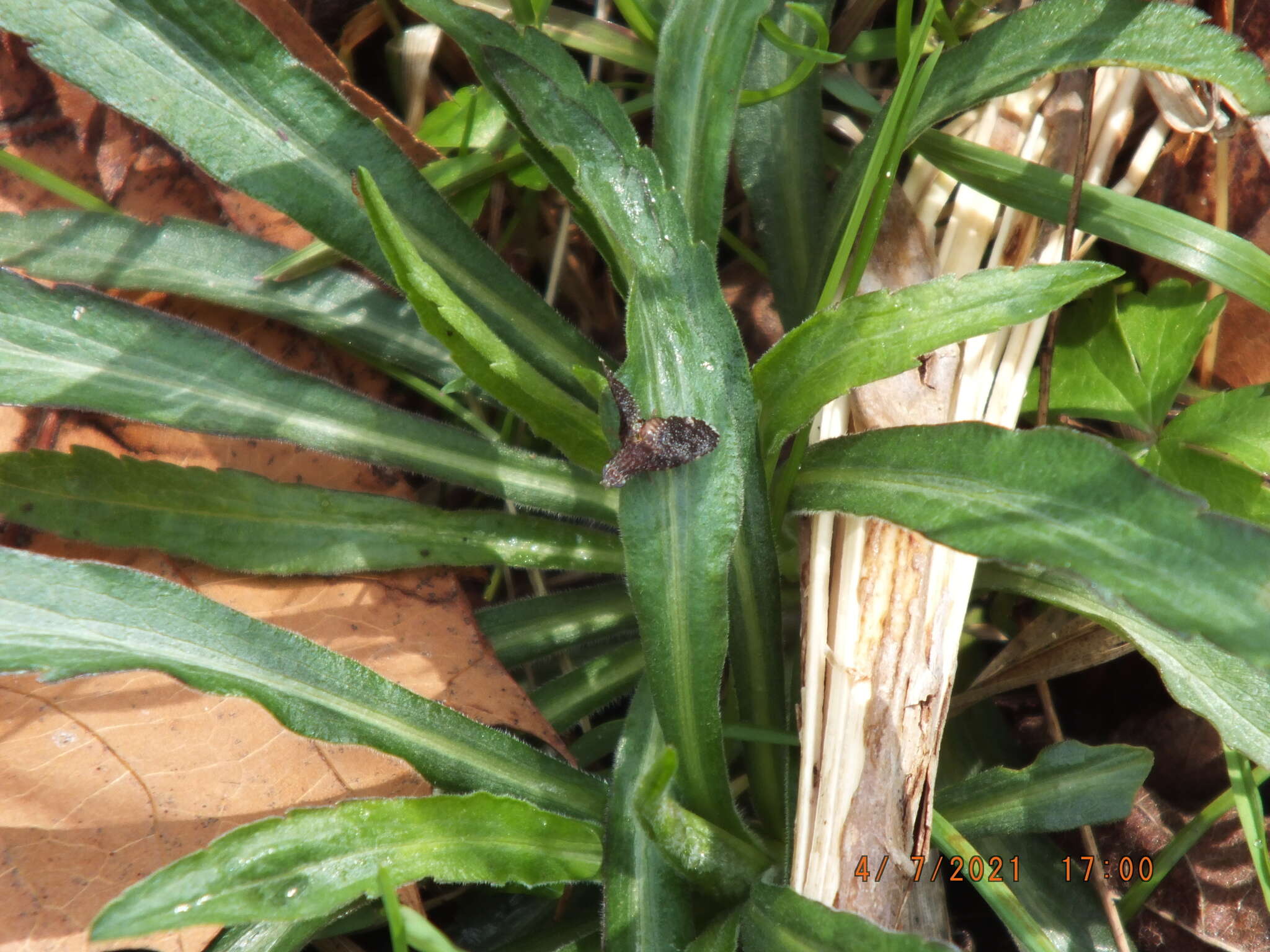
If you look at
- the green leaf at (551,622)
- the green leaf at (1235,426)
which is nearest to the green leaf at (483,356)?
the green leaf at (551,622)

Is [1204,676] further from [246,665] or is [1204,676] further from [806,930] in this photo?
[246,665]

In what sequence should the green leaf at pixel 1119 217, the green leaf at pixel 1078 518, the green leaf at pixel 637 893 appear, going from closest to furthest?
the green leaf at pixel 1078 518, the green leaf at pixel 637 893, the green leaf at pixel 1119 217

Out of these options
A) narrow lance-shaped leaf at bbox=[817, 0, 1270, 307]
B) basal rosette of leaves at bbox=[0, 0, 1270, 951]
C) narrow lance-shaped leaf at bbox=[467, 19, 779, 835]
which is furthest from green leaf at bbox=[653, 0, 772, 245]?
narrow lance-shaped leaf at bbox=[817, 0, 1270, 307]

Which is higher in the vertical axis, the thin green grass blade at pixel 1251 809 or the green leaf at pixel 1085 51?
the green leaf at pixel 1085 51

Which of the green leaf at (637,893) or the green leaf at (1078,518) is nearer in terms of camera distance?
the green leaf at (1078,518)

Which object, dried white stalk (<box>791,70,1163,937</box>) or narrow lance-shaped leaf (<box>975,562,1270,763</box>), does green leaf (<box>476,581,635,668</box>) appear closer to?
dried white stalk (<box>791,70,1163,937</box>)

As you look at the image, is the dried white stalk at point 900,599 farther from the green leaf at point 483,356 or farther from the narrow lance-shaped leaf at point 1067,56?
the green leaf at point 483,356
